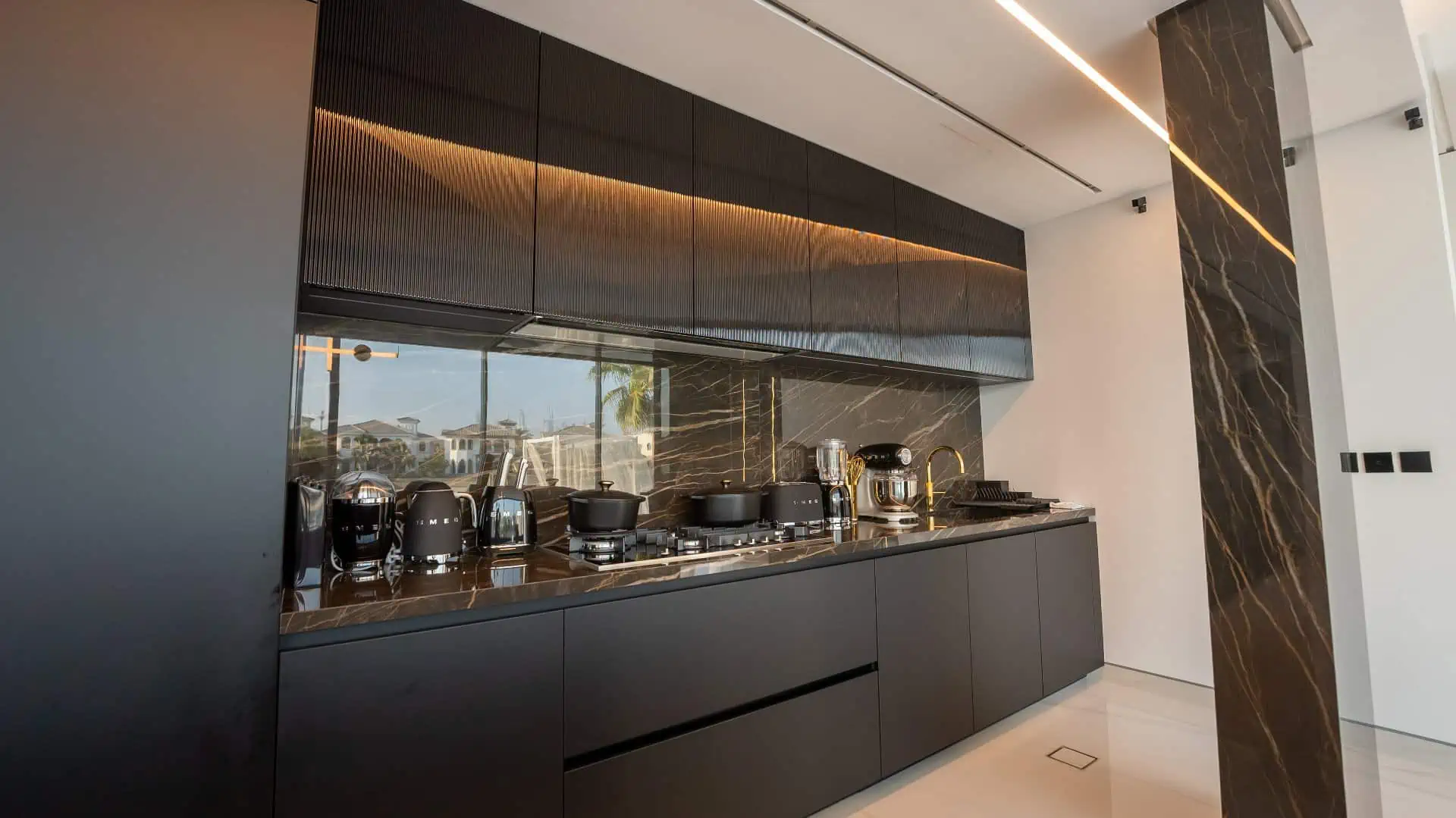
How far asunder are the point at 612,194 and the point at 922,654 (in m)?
1.92

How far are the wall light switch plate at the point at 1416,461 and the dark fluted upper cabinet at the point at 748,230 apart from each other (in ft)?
7.97

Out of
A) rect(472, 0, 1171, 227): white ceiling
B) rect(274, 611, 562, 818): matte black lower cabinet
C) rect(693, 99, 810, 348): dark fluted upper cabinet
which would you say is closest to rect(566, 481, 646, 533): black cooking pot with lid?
rect(274, 611, 562, 818): matte black lower cabinet

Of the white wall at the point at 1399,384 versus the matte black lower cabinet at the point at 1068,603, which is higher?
the white wall at the point at 1399,384

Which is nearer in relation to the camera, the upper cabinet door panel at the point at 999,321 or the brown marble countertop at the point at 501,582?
the brown marble countertop at the point at 501,582

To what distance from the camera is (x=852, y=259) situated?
2604 mm

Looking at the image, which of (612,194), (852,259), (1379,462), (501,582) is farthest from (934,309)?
(501,582)

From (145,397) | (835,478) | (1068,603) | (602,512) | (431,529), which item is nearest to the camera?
(145,397)

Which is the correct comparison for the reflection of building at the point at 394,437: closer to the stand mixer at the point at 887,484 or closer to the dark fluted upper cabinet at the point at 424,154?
the dark fluted upper cabinet at the point at 424,154

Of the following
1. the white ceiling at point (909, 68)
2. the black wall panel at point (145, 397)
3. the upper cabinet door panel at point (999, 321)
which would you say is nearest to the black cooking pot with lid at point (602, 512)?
the black wall panel at point (145, 397)

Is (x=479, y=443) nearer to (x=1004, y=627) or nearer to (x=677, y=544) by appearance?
(x=677, y=544)

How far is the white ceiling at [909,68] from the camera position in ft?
5.91

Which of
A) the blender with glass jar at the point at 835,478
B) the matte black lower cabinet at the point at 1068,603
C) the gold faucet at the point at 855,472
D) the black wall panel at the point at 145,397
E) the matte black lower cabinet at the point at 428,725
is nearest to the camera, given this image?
the black wall panel at the point at 145,397

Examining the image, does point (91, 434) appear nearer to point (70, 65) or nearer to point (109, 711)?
point (109, 711)

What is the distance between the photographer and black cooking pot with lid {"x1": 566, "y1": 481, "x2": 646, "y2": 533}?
5.91ft
